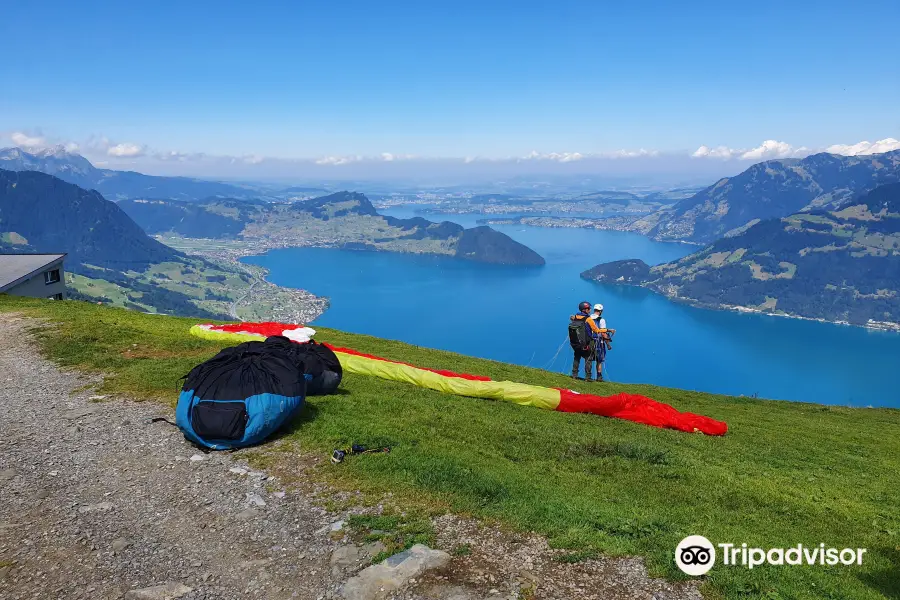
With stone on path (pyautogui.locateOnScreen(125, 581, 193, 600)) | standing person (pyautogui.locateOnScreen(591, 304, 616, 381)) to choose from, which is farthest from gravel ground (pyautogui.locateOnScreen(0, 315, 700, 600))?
standing person (pyautogui.locateOnScreen(591, 304, 616, 381))

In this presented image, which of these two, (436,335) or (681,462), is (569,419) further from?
(436,335)

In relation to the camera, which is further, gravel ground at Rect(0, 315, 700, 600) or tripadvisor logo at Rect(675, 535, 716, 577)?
tripadvisor logo at Rect(675, 535, 716, 577)

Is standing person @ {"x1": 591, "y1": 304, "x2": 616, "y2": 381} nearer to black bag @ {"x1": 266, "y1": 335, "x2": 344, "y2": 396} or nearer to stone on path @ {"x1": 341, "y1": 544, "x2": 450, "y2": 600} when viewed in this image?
black bag @ {"x1": 266, "y1": 335, "x2": 344, "y2": 396}

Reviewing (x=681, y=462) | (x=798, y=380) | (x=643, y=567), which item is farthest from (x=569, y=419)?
(x=798, y=380)

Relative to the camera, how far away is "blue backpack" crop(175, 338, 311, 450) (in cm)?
1080

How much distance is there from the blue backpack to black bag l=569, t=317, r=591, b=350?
13.1 meters

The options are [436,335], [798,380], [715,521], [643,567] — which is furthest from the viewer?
[436,335]

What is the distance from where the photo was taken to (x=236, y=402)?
10945mm

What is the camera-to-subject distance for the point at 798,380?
515ft

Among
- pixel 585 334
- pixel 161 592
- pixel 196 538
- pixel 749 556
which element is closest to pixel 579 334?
pixel 585 334

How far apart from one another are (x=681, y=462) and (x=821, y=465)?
534 centimetres

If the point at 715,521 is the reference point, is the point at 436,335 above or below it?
below

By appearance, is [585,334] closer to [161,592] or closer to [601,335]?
[601,335]

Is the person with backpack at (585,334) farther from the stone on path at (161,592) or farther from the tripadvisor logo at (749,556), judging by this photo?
the stone on path at (161,592)
